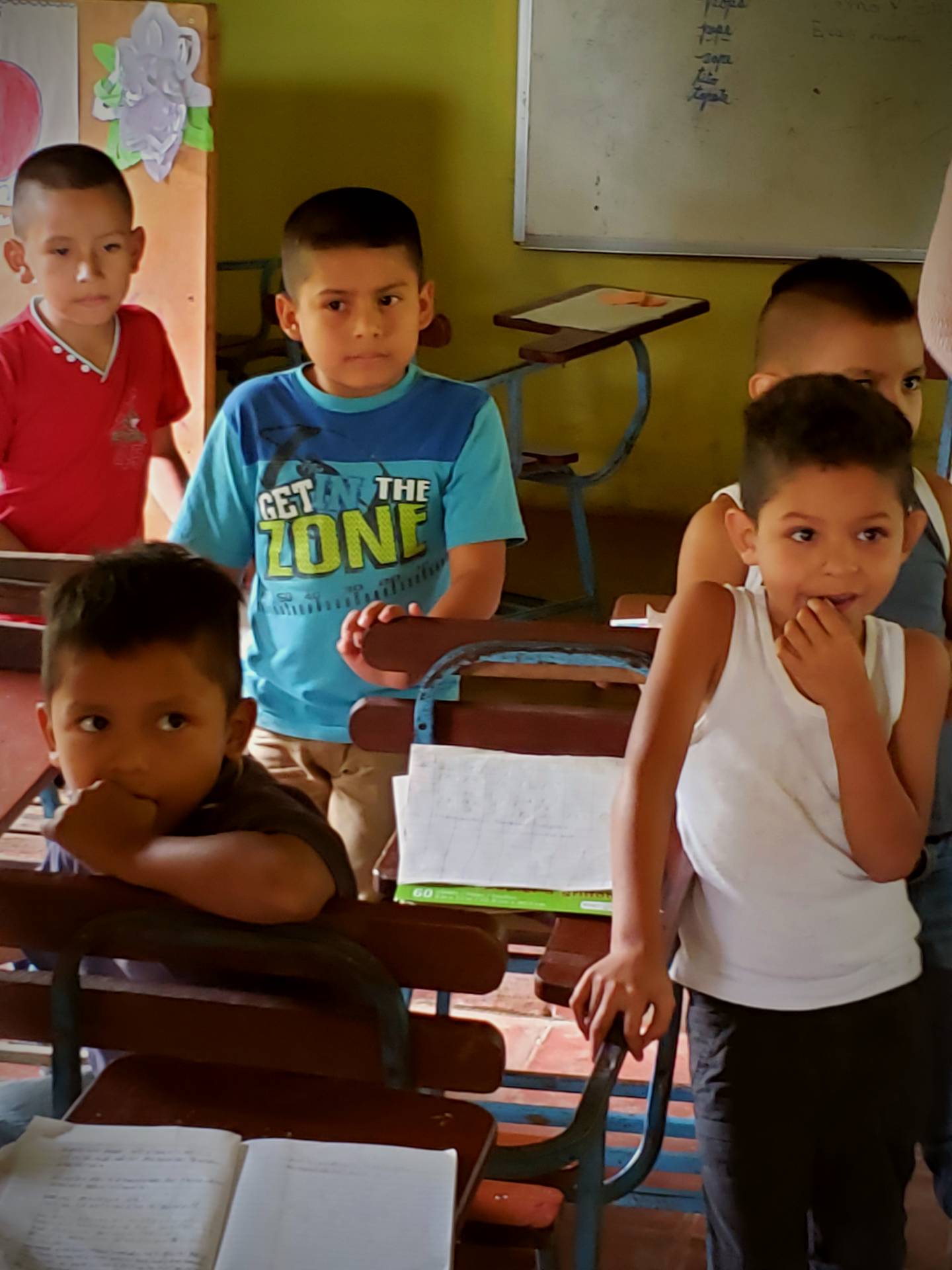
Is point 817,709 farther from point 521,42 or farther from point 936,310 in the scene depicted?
point 521,42

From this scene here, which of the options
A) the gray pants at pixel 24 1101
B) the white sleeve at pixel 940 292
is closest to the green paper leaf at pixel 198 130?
the white sleeve at pixel 940 292

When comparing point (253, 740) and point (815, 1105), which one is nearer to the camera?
point (815, 1105)

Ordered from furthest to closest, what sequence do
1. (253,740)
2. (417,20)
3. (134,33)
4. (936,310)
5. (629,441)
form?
(417,20) → (629,441) → (134,33) → (253,740) → (936,310)

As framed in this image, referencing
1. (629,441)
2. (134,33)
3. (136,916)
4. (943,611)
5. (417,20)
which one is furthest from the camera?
(417,20)

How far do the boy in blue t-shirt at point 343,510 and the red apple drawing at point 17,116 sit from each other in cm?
194

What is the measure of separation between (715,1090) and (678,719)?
1.15ft

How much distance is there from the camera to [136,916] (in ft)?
3.66

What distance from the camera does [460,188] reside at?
530 centimetres

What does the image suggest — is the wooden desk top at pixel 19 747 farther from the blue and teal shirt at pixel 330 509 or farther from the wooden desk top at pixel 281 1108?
the wooden desk top at pixel 281 1108

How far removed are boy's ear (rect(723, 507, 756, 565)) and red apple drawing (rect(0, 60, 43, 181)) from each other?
2.87m

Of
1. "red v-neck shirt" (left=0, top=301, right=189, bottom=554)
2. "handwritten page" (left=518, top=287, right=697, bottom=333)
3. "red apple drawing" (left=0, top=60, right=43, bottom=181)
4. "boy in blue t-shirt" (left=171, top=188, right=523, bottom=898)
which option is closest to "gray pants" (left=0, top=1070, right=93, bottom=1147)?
"boy in blue t-shirt" (left=171, top=188, right=523, bottom=898)

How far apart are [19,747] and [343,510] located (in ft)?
1.87

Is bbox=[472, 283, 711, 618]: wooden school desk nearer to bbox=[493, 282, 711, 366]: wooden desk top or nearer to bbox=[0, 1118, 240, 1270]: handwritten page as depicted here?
bbox=[493, 282, 711, 366]: wooden desk top

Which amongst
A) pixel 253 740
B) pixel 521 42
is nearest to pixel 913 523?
pixel 253 740
